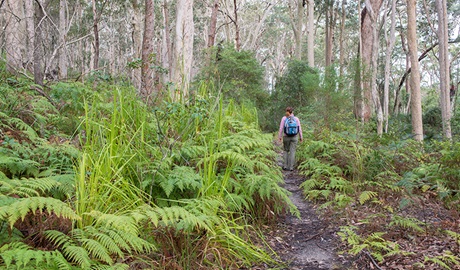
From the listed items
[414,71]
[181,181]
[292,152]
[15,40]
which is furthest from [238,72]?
[181,181]

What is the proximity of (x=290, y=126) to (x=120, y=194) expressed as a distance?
17.2ft

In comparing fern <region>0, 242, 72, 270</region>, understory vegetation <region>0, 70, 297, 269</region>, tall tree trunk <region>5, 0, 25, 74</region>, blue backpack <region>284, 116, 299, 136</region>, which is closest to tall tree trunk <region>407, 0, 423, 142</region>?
blue backpack <region>284, 116, 299, 136</region>

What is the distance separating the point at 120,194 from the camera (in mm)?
3092

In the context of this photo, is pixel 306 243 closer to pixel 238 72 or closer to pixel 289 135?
pixel 289 135

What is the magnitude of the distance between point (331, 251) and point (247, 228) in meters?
0.97

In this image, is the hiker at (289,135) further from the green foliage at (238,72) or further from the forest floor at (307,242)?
the green foliage at (238,72)

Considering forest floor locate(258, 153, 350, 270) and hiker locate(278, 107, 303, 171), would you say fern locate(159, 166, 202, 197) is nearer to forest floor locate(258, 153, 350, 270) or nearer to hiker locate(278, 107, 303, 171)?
forest floor locate(258, 153, 350, 270)

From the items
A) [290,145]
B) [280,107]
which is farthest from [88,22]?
[290,145]

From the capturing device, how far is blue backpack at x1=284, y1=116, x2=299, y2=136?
7746mm

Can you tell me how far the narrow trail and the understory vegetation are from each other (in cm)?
20

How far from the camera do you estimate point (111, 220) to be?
2348mm

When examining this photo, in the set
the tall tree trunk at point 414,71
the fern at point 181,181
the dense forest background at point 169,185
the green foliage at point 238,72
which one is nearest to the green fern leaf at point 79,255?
the dense forest background at point 169,185

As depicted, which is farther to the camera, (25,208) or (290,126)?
(290,126)

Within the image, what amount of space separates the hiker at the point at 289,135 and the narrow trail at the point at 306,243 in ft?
8.92
